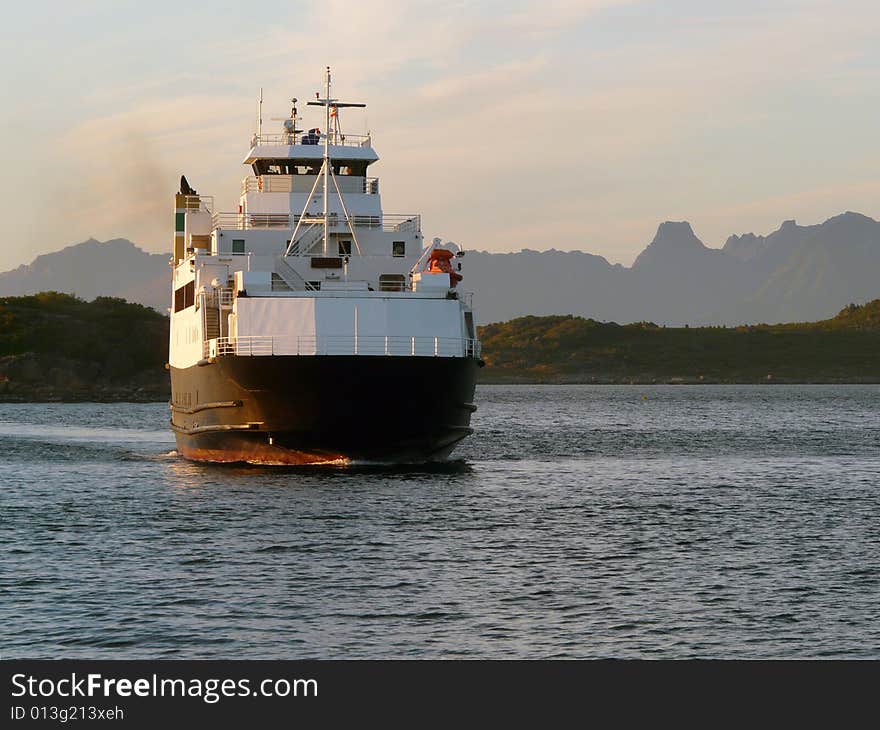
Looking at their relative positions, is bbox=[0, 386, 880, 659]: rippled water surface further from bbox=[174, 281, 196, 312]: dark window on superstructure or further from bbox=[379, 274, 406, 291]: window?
bbox=[379, 274, 406, 291]: window

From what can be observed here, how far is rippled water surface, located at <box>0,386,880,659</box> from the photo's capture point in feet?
73.2

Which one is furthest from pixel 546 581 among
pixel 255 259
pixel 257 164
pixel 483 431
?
pixel 483 431

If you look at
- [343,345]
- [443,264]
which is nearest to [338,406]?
[343,345]

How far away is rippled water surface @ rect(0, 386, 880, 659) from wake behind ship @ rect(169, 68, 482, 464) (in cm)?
140

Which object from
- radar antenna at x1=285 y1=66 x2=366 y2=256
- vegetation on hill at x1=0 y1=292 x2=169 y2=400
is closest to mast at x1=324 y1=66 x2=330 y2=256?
radar antenna at x1=285 y1=66 x2=366 y2=256

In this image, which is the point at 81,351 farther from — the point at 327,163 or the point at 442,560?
the point at 442,560

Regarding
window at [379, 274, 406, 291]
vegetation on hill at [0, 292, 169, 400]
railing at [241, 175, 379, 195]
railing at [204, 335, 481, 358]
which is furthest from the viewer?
vegetation on hill at [0, 292, 169, 400]

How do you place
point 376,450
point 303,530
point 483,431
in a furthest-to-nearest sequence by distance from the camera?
point 483,431
point 376,450
point 303,530
